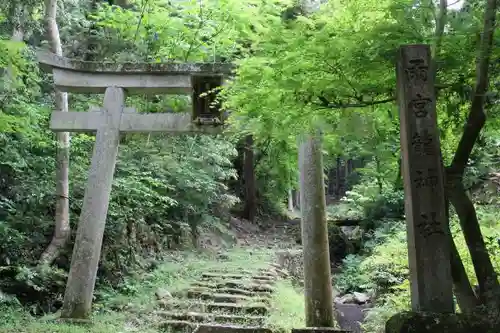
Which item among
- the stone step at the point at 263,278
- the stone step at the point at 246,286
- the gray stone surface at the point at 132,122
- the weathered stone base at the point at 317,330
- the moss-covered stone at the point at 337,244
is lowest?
the weathered stone base at the point at 317,330

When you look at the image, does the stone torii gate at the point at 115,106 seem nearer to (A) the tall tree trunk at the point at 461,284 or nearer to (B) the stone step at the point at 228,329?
(B) the stone step at the point at 228,329

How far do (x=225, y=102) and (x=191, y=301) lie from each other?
5.43 meters

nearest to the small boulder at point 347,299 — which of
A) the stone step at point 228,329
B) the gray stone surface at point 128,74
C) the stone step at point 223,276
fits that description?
the stone step at point 223,276

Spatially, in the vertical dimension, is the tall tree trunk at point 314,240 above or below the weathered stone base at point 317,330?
above

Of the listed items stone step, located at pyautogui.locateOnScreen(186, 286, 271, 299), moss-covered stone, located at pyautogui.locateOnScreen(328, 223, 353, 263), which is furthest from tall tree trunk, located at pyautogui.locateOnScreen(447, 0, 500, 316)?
moss-covered stone, located at pyautogui.locateOnScreen(328, 223, 353, 263)

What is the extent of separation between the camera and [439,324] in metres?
3.69

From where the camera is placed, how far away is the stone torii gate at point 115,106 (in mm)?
7773

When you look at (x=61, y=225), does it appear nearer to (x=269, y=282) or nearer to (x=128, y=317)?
(x=128, y=317)

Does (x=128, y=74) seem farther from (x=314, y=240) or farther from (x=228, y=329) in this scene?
(x=228, y=329)

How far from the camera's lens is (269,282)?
1072 centimetres

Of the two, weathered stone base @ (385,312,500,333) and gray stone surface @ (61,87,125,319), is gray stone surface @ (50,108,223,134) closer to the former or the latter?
gray stone surface @ (61,87,125,319)

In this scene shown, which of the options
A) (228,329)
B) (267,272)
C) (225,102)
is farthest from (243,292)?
(225,102)

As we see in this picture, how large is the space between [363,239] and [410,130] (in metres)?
13.1

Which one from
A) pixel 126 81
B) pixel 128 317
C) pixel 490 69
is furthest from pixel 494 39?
pixel 128 317
